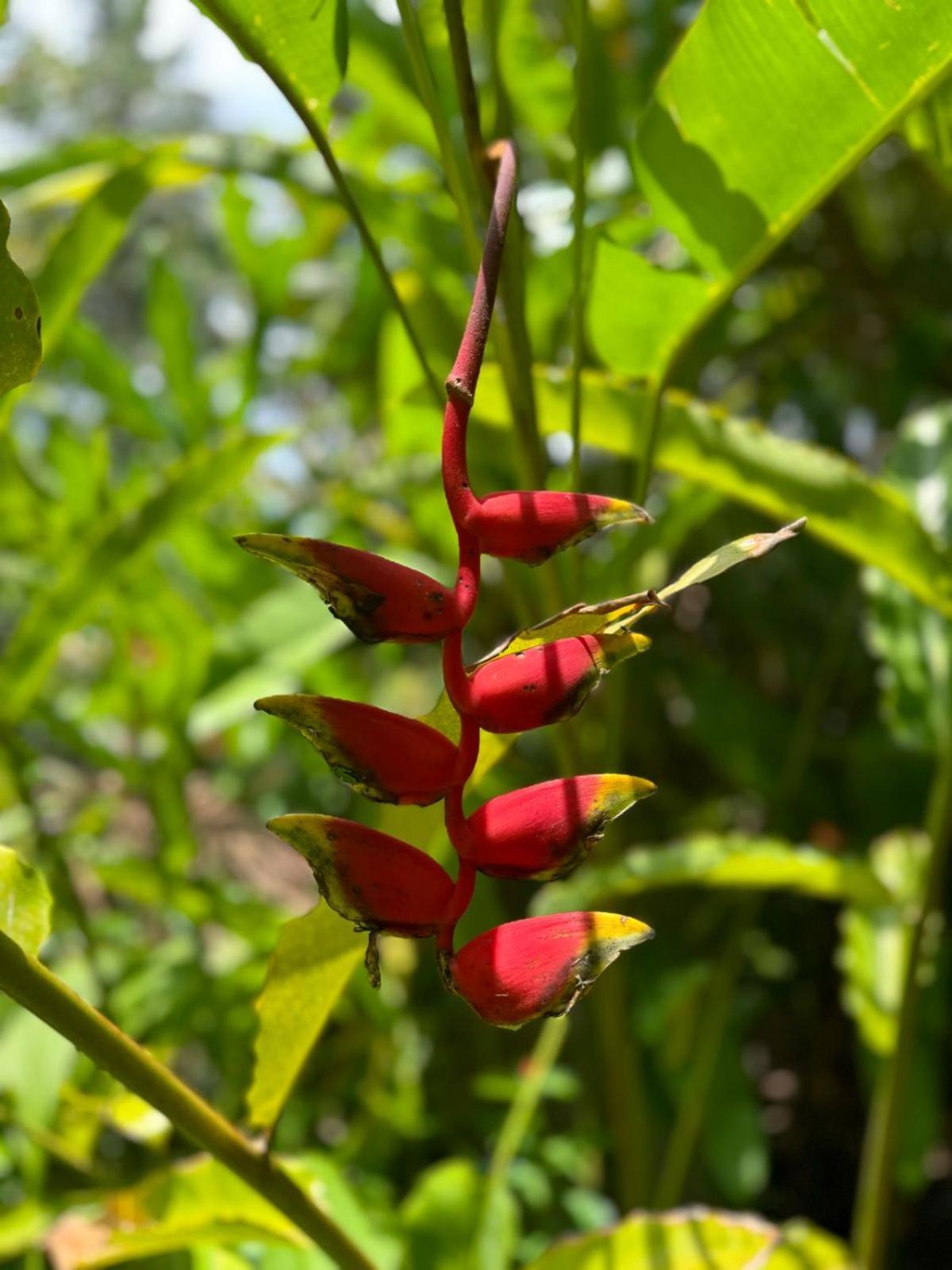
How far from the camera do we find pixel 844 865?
1.98 feet

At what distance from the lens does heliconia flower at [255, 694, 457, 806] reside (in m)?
0.23

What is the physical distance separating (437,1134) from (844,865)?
0.47 metres

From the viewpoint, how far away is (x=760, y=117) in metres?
0.39

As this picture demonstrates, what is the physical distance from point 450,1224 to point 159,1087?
36 cm

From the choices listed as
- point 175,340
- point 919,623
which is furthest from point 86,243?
point 919,623

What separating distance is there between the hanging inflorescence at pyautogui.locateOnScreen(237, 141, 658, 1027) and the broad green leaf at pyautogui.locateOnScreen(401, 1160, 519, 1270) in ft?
1.41

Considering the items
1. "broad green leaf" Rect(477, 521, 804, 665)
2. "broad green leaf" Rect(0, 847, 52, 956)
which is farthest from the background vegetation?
"broad green leaf" Rect(477, 521, 804, 665)

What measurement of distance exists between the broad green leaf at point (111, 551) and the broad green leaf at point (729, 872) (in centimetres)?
29

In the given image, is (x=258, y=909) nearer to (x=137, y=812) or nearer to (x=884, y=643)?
(x=884, y=643)

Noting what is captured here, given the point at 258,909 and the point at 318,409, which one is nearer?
the point at 258,909

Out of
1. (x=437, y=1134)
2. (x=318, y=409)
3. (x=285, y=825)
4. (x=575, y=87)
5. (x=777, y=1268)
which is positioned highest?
(x=575, y=87)

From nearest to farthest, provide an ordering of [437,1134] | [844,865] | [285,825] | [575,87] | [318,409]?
[285,825]
[575,87]
[844,865]
[437,1134]
[318,409]

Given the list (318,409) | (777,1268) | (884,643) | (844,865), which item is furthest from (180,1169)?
(318,409)

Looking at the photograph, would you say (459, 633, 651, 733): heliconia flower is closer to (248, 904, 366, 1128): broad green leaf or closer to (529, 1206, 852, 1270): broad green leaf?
(248, 904, 366, 1128): broad green leaf
